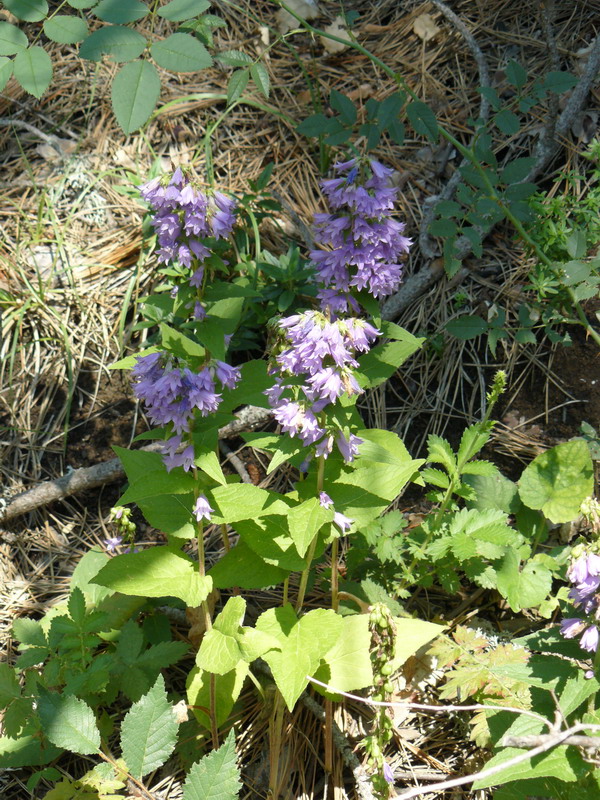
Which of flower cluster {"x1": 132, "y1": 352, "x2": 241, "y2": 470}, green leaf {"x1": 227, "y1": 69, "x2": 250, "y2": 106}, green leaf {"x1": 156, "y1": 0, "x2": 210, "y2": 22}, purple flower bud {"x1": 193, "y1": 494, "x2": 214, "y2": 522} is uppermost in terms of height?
green leaf {"x1": 156, "y1": 0, "x2": 210, "y2": 22}

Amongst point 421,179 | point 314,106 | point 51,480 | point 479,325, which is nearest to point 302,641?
point 479,325

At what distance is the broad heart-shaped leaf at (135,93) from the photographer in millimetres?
1930

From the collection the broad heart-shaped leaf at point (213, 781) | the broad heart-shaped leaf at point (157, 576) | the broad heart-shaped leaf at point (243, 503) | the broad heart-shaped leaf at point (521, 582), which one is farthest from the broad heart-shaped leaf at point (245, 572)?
the broad heart-shaped leaf at point (521, 582)

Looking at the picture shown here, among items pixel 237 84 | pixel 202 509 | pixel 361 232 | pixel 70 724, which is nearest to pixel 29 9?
pixel 237 84

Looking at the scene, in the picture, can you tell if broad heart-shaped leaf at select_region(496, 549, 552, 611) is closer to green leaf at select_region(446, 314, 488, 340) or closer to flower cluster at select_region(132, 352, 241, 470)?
green leaf at select_region(446, 314, 488, 340)

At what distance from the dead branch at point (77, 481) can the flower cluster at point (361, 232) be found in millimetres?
1089

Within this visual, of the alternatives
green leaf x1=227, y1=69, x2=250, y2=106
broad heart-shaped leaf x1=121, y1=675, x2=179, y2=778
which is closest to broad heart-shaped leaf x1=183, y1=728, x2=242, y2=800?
broad heart-shaped leaf x1=121, y1=675, x2=179, y2=778

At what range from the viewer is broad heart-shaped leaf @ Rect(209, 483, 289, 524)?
6.89 feet

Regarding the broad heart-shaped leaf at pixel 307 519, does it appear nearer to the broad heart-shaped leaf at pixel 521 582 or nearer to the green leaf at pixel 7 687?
the broad heart-shaped leaf at pixel 521 582

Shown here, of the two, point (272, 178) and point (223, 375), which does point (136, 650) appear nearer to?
point (223, 375)

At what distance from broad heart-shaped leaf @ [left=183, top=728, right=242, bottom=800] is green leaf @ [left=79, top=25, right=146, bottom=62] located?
1.81 meters

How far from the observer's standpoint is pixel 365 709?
8.38 feet

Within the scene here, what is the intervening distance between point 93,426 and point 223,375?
1513 millimetres

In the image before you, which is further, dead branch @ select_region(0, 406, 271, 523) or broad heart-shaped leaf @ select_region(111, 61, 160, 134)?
dead branch @ select_region(0, 406, 271, 523)
